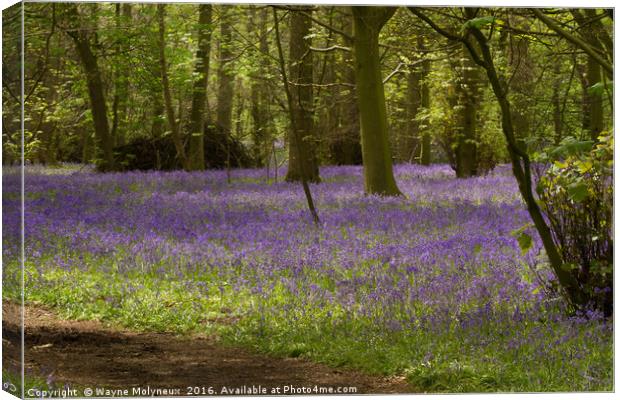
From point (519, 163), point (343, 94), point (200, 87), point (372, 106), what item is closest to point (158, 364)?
point (519, 163)

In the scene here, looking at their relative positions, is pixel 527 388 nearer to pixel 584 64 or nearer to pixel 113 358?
pixel 113 358

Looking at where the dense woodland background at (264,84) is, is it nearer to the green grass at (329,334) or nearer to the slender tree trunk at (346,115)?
the slender tree trunk at (346,115)

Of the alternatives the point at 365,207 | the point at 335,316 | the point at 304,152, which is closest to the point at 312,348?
the point at 335,316

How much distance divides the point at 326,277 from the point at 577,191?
237cm

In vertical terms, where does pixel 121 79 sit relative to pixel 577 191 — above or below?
above

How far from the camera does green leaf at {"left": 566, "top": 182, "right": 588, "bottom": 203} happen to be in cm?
531

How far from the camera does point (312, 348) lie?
5.39 m

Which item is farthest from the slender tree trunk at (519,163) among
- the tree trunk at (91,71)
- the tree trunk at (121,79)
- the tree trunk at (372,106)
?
the tree trunk at (372,106)

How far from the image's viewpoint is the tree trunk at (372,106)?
1068cm

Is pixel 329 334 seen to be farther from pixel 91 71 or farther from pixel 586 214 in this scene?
pixel 91 71

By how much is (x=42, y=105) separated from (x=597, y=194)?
4.11 metres

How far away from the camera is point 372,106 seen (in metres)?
11.0

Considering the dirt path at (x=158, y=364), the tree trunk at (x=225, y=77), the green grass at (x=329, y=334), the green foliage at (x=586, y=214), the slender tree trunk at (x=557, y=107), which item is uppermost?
the tree trunk at (x=225, y=77)

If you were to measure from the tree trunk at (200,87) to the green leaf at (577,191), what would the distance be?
3.11 meters
